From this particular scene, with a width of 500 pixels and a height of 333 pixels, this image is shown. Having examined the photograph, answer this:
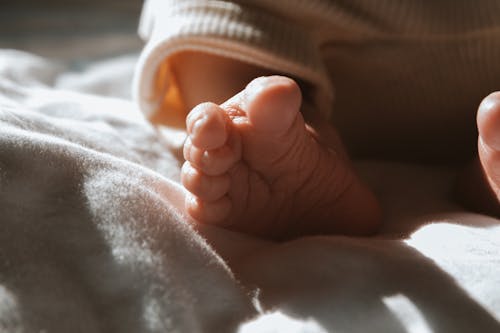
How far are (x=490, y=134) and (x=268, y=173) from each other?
0.18m

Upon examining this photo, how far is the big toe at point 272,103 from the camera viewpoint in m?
0.45

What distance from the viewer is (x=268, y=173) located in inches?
20.0

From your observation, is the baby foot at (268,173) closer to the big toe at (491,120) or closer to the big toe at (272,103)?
the big toe at (272,103)

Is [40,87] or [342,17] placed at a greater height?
[342,17]

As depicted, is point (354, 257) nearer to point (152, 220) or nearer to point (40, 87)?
point (152, 220)

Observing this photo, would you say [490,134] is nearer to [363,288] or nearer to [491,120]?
[491,120]

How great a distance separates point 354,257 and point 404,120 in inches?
12.6

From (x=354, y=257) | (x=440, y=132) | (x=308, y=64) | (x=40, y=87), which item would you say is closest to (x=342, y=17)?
(x=308, y=64)

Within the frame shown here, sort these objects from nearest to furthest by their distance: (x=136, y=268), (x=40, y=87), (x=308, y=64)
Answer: (x=136, y=268) → (x=308, y=64) → (x=40, y=87)

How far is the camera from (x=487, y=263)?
0.43 m

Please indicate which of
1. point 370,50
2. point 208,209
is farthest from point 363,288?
point 370,50

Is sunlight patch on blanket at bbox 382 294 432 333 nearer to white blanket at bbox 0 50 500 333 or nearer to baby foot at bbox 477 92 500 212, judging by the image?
white blanket at bbox 0 50 500 333

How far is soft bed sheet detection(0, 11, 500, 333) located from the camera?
0.38m

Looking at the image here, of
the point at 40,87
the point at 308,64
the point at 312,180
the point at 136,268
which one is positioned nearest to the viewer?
the point at 136,268
